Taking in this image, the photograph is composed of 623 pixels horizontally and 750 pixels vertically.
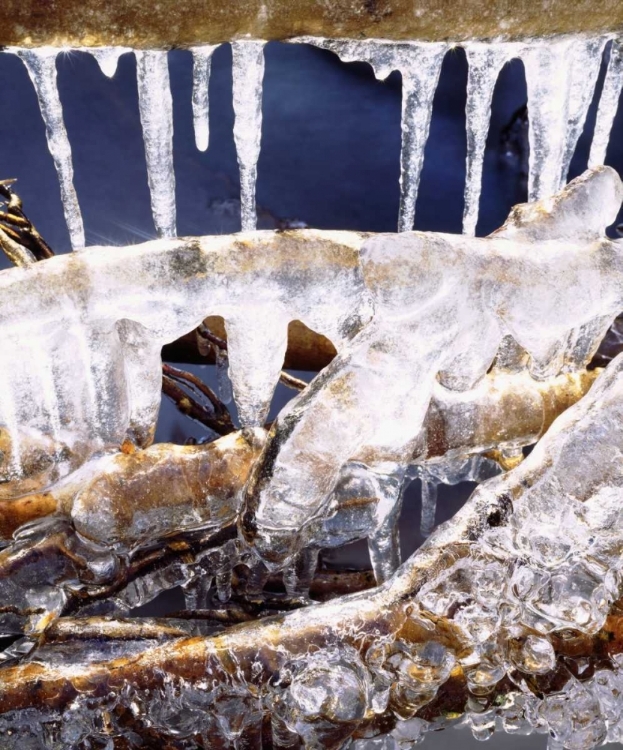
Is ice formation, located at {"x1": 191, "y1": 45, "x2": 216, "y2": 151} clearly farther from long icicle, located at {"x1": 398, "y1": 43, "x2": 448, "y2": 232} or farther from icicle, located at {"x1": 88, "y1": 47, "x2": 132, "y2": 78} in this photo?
long icicle, located at {"x1": 398, "y1": 43, "x2": 448, "y2": 232}

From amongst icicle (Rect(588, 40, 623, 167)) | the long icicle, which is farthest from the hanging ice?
icicle (Rect(588, 40, 623, 167))

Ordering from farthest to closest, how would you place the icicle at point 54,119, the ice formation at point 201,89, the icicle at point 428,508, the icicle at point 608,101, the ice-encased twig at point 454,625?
the icicle at point 428,508, the icicle at point 608,101, the ice formation at point 201,89, the icicle at point 54,119, the ice-encased twig at point 454,625

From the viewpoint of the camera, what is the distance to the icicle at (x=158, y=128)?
2.85ft

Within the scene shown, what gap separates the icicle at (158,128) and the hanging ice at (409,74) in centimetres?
19

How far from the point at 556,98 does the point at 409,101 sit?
19cm

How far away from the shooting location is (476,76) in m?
0.98

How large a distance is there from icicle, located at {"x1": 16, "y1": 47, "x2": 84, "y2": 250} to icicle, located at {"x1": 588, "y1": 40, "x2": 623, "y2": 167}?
2.08 ft

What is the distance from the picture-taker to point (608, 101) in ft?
3.53

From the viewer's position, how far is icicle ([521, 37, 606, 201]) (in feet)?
3.11

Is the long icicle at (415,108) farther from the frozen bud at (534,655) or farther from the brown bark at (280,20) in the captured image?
the frozen bud at (534,655)

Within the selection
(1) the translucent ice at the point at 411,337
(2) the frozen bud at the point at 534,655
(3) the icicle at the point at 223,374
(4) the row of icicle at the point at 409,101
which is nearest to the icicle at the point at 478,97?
(4) the row of icicle at the point at 409,101

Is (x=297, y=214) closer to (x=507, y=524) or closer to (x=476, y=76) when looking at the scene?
(x=476, y=76)

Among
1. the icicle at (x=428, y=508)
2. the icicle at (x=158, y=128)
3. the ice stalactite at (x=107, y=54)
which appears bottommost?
the icicle at (x=428, y=508)

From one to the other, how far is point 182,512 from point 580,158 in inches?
44.9
